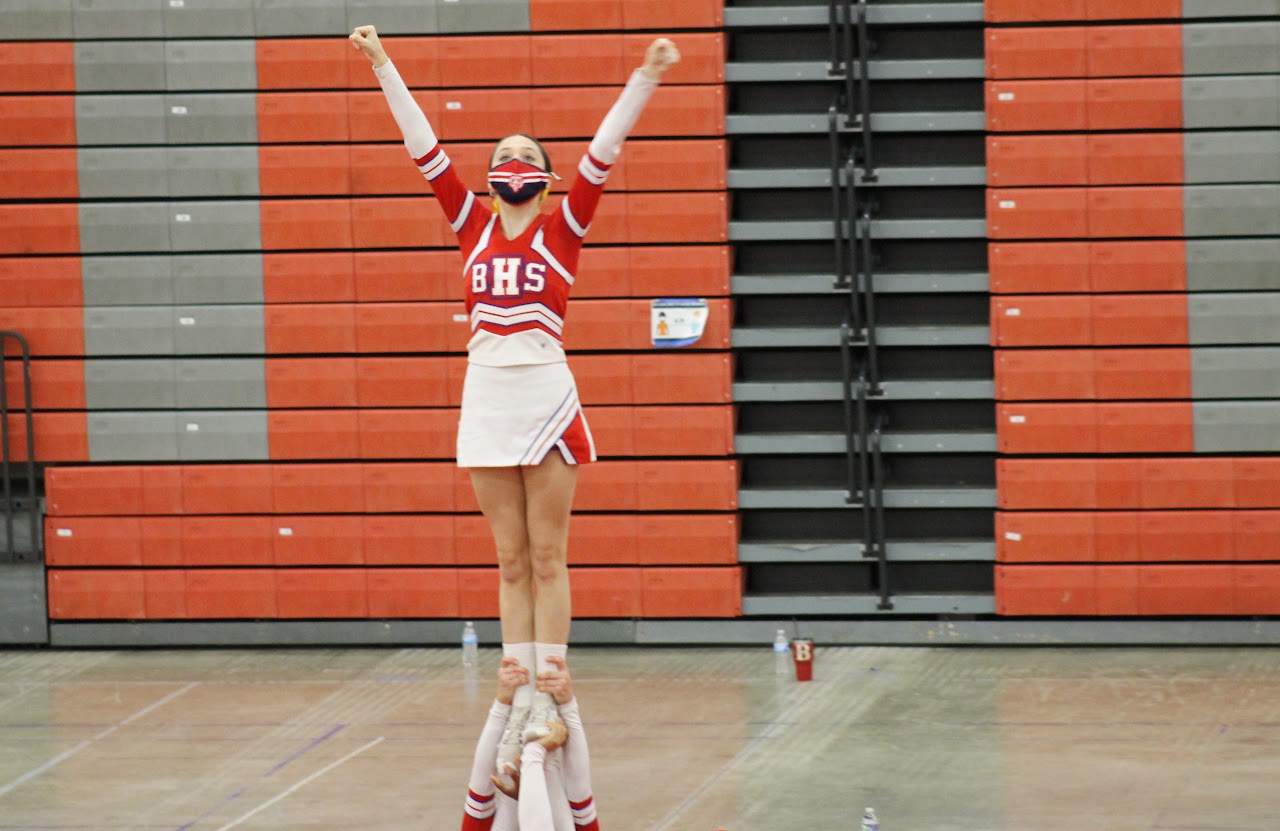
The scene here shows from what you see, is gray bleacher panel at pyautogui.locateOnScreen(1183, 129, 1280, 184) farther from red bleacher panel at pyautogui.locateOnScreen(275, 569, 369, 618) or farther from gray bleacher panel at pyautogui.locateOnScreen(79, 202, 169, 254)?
gray bleacher panel at pyautogui.locateOnScreen(79, 202, 169, 254)

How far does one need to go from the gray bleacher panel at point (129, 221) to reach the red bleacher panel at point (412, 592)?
2431 mm

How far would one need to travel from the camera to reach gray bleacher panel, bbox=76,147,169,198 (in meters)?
12.0

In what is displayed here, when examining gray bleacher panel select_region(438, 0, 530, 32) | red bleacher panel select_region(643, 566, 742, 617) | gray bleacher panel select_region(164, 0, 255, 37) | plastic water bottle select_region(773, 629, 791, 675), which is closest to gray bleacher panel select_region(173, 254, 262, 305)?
gray bleacher panel select_region(164, 0, 255, 37)

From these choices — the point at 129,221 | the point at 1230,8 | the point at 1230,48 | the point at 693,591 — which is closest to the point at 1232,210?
the point at 1230,48

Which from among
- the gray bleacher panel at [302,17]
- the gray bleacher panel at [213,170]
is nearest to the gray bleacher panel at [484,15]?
the gray bleacher panel at [302,17]

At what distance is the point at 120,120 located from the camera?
39.2 feet

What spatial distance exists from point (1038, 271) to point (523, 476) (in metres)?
6.11

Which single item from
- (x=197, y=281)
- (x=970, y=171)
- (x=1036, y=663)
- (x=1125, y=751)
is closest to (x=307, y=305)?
(x=197, y=281)

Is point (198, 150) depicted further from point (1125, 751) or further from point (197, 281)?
point (1125, 751)

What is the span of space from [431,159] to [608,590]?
6027 millimetres

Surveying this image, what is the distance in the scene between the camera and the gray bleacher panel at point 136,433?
39.8 ft

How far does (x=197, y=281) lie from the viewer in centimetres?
1202

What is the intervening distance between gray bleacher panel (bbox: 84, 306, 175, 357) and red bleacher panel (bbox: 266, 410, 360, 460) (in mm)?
814

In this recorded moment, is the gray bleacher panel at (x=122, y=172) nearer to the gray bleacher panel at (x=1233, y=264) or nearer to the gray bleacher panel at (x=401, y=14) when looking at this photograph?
the gray bleacher panel at (x=401, y=14)
